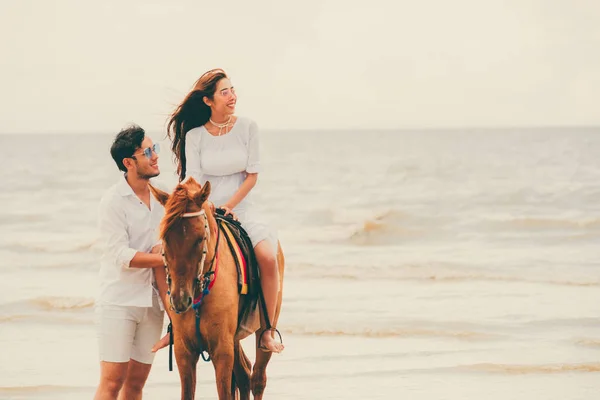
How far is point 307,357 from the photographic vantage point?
7812 millimetres

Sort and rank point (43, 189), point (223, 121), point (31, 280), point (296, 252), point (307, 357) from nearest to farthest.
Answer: point (223, 121) → point (307, 357) → point (31, 280) → point (296, 252) → point (43, 189)

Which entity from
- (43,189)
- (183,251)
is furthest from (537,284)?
(43,189)

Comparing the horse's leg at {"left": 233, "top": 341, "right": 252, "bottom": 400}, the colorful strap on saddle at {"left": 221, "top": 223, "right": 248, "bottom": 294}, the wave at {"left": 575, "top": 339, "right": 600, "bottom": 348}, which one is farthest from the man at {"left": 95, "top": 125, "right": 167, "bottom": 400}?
the wave at {"left": 575, "top": 339, "right": 600, "bottom": 348}

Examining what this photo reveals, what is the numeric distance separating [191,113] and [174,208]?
118 centimetres

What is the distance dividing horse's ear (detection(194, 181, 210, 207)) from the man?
1.50 ft

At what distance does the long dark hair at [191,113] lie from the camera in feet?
16.1

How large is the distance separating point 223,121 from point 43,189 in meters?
24.3

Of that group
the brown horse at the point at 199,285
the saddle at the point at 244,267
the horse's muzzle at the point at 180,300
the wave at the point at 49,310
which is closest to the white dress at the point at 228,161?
the saddle at the point at 244,267

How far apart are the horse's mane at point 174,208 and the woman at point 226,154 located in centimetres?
85

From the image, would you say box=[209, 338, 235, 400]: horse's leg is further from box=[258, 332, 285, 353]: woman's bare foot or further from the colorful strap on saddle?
box=[258, 332, 285, 353]: woman's bare foot

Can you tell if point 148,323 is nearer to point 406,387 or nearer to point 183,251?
point 183,251

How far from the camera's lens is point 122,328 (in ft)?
14.4

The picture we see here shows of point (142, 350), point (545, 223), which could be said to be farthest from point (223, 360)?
point (545, 223)

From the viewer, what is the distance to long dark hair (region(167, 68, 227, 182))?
4914 millimetres
